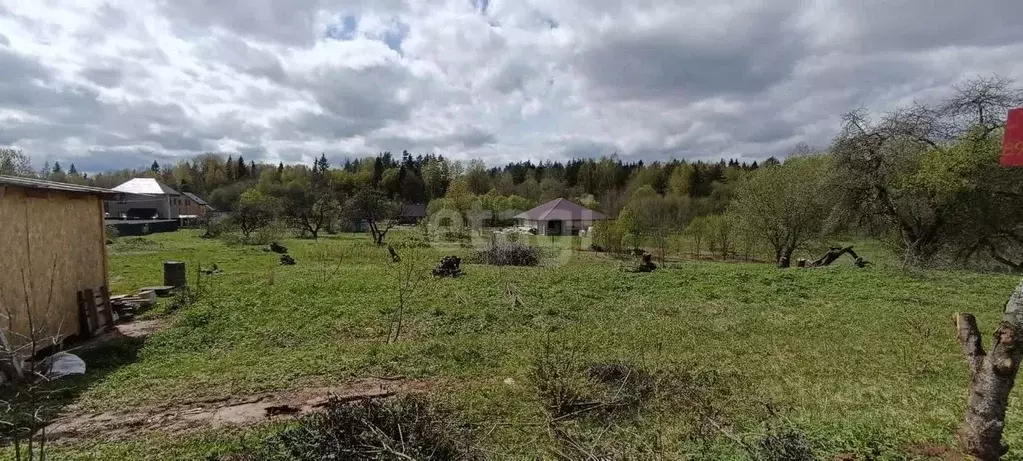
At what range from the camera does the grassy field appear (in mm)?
4023

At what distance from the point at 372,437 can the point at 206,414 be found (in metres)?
2.39

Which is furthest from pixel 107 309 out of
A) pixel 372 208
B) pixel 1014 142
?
pixel 372 208

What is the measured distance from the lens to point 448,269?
543 inches

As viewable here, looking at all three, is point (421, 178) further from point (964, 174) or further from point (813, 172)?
point (964, 174)

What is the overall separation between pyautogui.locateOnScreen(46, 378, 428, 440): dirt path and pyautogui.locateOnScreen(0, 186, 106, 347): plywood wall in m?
1.93

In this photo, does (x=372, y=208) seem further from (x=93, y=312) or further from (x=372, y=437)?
(x=372, y=437)

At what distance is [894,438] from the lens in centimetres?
332

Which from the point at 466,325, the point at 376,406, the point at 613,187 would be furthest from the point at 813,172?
the point at 613,187

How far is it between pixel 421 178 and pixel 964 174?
57297mm

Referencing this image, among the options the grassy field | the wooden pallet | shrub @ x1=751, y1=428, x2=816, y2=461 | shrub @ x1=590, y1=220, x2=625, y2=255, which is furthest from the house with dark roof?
shrub @ x1=751, y1=428, x2=816, y2=461

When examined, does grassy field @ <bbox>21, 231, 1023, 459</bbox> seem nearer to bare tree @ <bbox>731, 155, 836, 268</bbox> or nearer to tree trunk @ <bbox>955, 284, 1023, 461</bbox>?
tree trunk @ <bbox>955, 284, 1023, 461</bbox>

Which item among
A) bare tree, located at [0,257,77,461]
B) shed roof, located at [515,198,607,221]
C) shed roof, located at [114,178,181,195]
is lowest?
bare tree, located at [0,257,77,461]

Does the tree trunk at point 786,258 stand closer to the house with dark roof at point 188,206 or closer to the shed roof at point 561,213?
the shed roof at point 561,213

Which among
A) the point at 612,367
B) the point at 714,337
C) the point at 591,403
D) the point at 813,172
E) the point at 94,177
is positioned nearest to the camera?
the point at 591,403
